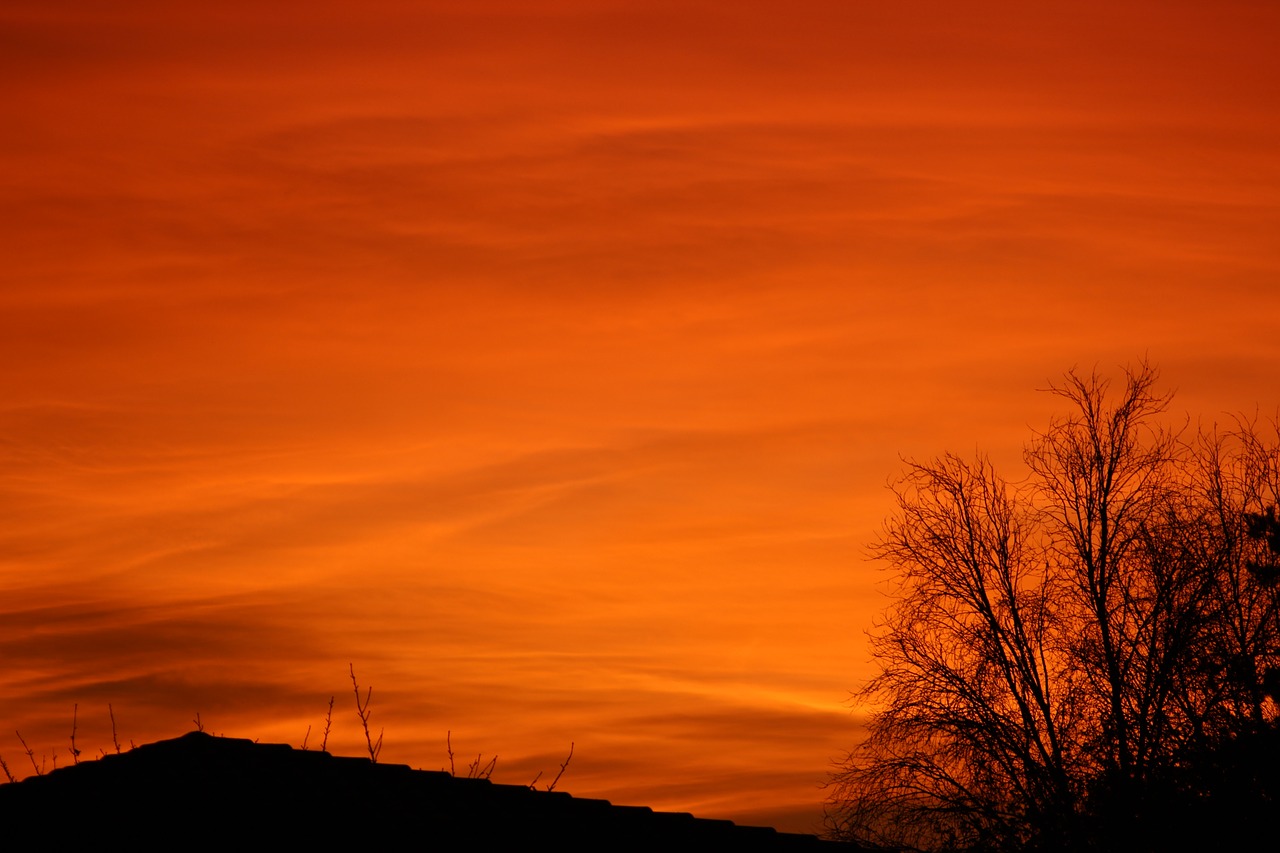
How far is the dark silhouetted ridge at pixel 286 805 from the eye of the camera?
49.1ft

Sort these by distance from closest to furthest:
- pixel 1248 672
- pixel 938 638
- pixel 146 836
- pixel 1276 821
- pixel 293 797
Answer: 1. pixel 146 836
2. pixel 293 797
3. pixel 1276 821
4. pixel 1248 672
5. pixel 938 638

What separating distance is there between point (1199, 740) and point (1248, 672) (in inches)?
83.3

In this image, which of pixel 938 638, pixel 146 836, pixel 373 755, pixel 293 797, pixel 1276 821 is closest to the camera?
pixel 146 836

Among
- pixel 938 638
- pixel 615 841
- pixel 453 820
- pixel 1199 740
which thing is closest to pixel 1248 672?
pixel 1199 740

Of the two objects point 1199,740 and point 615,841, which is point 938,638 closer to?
point 1199,740

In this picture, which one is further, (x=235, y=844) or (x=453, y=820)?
(x=453, y=820)

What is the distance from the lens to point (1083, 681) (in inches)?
1213

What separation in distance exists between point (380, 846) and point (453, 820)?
1216mm

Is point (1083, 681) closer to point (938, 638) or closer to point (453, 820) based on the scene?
point (938, 638)

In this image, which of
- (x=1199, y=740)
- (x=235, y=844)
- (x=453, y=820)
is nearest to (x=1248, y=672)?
(x=1199, y=740)

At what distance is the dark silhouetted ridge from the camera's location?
14961 millimetres

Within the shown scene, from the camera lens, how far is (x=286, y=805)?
15.7 meters

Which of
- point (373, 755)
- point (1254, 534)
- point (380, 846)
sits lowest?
point (380, 846)

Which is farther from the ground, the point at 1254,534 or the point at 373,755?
the point at 1254,534
